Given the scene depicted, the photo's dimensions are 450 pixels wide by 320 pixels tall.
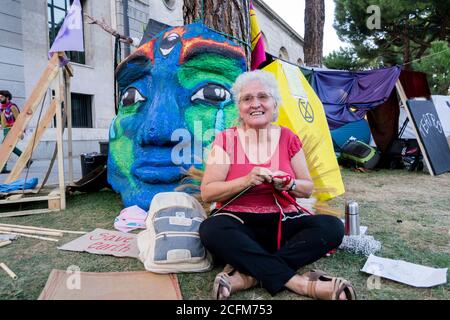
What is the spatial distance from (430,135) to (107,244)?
19.3ft

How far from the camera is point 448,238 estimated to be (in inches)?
101

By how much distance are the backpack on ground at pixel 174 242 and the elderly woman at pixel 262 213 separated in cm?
15

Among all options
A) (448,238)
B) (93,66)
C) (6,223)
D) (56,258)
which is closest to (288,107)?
(448,238)

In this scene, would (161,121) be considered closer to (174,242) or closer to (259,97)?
(259,97)

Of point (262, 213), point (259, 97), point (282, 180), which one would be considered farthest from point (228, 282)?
point (259, 97)

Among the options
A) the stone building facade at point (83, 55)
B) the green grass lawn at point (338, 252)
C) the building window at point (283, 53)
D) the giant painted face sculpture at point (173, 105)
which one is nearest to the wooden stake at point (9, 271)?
the green grass lawn at point (338, 252)

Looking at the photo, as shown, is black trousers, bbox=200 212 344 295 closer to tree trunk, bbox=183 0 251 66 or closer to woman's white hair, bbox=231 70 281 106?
woman's white hair, bbox=231 70 281 106

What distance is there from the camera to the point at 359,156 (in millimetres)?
6836

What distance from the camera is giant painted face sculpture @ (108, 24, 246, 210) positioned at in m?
3.01

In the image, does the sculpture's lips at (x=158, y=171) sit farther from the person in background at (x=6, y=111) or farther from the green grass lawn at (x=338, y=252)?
the person in background at (x=6, y=111)

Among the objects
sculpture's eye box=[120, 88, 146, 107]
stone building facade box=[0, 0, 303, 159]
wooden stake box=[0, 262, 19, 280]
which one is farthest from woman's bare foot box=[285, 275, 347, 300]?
stone building facade box=[0, 0, 303, 159]

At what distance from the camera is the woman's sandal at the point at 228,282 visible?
160 centimetres
